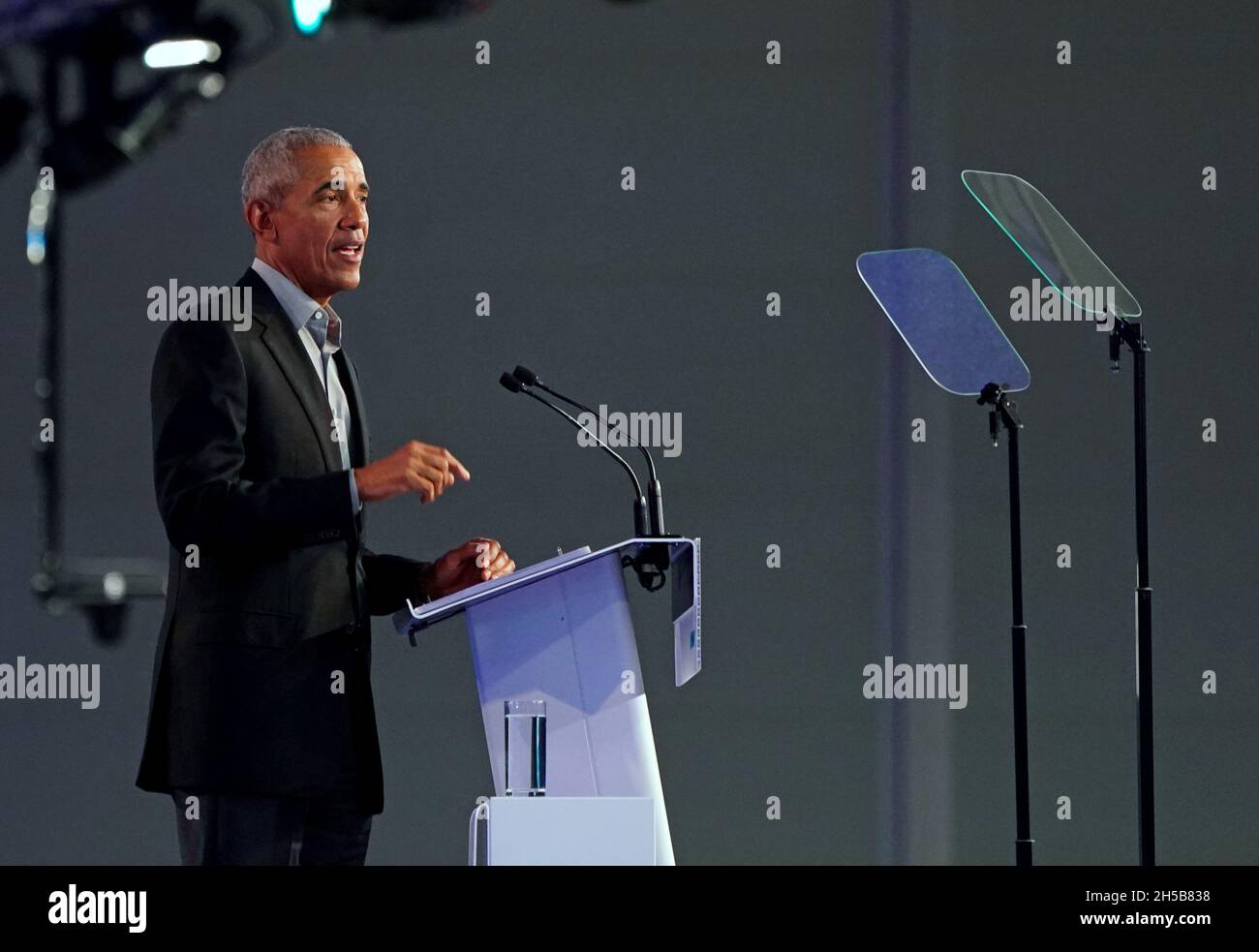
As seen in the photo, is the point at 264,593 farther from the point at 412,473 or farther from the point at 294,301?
the point at 294,301

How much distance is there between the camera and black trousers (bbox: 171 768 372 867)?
2695mm

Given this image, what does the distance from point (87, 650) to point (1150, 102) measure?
296 centimetres

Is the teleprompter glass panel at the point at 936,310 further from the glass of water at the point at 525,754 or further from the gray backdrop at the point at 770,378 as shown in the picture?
the glass of water at the point at 525,754

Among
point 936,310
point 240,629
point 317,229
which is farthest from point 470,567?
point 936,310

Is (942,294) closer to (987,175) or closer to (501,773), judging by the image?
(987,175)

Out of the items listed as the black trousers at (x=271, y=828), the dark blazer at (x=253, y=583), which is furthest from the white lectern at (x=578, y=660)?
the black trousers at (x=271, y=828)

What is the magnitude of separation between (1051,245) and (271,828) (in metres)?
1.72

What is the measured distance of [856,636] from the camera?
4258 mm

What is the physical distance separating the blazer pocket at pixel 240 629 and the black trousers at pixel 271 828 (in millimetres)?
237

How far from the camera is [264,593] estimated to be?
2770 millimetres

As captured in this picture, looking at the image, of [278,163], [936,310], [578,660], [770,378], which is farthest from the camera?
[770,378]

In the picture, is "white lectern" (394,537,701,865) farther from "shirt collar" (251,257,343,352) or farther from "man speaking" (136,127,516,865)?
"shirt collar" (251,257,343,352)

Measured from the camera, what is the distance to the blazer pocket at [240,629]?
275 cm

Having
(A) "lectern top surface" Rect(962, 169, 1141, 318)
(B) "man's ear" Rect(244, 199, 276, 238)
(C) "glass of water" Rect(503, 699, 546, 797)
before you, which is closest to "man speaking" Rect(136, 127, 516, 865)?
(B) "man's ear" Rect(244, 199, 276, 238)
